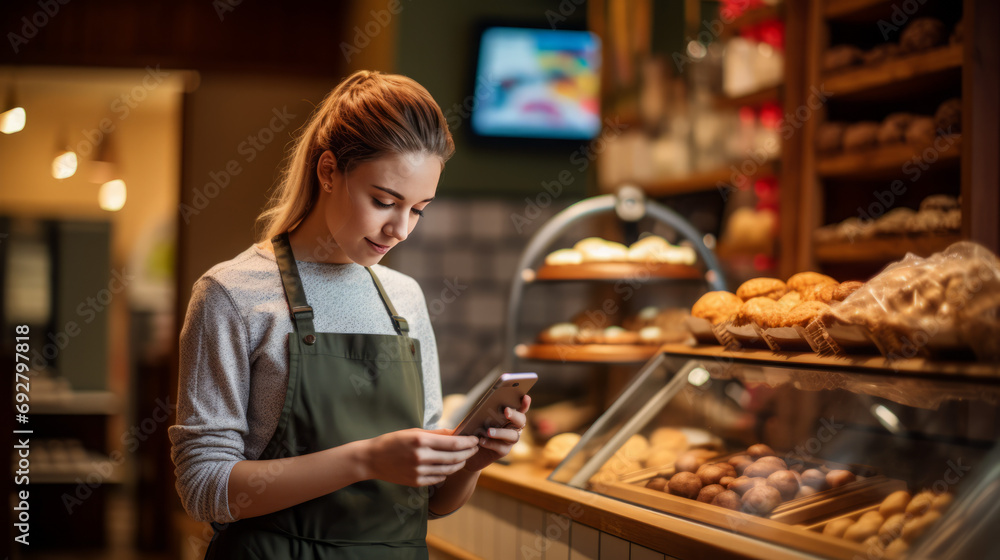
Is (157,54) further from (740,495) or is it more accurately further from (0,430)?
(740,495)

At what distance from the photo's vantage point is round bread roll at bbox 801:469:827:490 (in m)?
1.57

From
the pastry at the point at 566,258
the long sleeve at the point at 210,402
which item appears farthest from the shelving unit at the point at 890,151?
the long sleeve at the point at 210,402

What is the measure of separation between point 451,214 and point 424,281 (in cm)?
39

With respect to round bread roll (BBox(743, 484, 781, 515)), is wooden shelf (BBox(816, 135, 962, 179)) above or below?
above

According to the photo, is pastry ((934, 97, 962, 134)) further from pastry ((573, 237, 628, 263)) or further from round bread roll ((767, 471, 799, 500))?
round bread roll ((767, 471, 799, 500))

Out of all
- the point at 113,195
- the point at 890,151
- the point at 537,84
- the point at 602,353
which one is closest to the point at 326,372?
the point at 602,353

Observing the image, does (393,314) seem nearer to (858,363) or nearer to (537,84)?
(858,363)

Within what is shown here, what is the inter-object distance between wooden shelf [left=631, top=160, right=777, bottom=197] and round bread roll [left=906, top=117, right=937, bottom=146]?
0.63 metres

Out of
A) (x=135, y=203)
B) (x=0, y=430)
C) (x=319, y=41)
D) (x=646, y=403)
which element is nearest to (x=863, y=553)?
(x=646, y=403)

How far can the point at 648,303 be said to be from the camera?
3967mm

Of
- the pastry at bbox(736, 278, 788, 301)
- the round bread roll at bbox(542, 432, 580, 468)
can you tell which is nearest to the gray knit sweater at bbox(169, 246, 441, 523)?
the pastry at bbox(736, 278, 788, 301)

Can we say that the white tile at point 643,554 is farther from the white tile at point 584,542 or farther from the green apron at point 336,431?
the green apron at point 336,431

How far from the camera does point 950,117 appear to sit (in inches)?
95.0

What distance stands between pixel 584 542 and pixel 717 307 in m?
0.61
